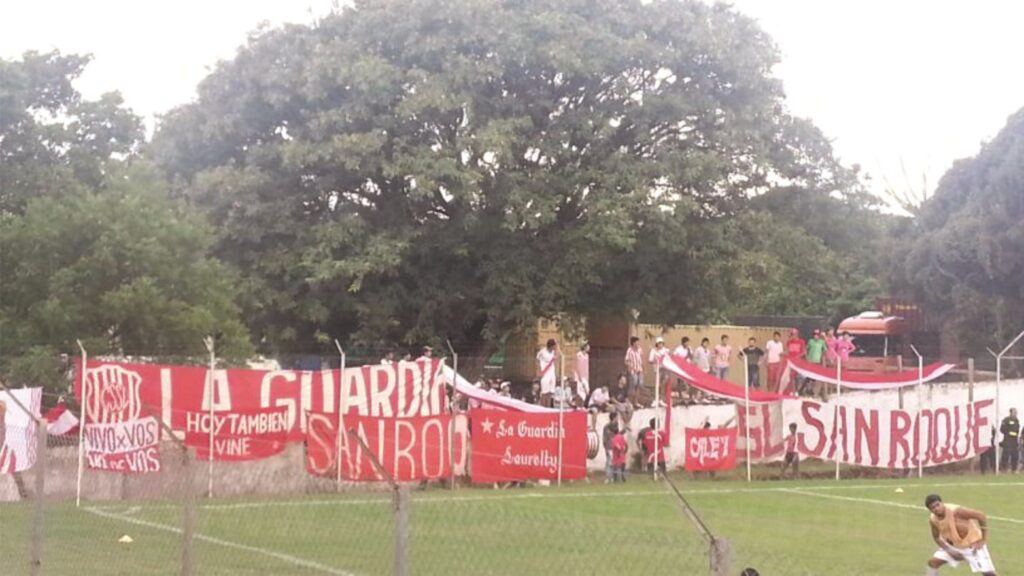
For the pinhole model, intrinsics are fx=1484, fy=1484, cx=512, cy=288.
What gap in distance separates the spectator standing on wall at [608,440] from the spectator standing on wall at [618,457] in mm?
59

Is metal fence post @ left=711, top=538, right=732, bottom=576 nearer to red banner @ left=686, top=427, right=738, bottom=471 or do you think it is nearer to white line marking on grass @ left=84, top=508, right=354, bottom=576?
white line marking on grass @ left=84, top=508, right=354, bottom=576

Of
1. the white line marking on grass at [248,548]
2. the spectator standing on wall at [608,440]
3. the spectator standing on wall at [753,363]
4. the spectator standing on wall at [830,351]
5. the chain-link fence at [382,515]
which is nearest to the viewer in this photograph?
the white line marking on grass at [248,548]

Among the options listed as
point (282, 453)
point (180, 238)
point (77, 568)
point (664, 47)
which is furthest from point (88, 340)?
point (664, 47)

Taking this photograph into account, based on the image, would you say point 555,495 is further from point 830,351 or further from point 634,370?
point 830,351

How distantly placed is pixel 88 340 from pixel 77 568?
12.7 metres

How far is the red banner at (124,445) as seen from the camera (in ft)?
66.2

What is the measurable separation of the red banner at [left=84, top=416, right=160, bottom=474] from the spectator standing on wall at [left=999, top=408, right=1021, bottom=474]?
19.5m

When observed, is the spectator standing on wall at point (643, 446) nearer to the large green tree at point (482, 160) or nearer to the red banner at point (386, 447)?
the red banner at point (386, 447)

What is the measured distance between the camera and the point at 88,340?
2597cm

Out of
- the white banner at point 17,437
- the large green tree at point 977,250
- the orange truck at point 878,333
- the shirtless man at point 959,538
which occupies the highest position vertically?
the large green tree at point 977,250

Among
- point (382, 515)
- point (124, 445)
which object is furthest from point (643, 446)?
point (124, 445)

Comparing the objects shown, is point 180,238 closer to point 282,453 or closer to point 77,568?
point 282,453

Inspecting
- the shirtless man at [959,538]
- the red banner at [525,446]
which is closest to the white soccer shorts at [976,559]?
the shirtless man at [959,538]

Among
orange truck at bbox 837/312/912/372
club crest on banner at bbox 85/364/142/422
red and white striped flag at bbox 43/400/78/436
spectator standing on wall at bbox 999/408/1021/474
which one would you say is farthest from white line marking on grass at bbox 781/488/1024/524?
orange truck at bbox 837/312/912/372
